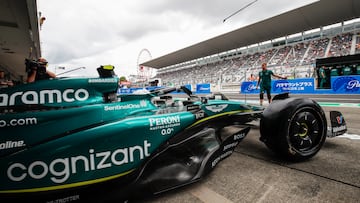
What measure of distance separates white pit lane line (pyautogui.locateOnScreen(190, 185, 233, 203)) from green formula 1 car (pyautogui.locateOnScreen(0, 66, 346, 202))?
0.12m

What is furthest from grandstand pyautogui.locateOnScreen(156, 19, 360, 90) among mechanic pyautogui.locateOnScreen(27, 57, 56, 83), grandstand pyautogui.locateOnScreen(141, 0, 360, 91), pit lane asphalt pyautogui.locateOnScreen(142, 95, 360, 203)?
mechanic pyautogui.locateOnScreen(27, 57, 56, 83)

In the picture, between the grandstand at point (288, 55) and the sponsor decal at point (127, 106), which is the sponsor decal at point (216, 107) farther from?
the grandstand at point (288, 55)

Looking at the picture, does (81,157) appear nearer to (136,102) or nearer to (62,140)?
(62,140)

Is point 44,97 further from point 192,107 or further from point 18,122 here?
point 192,107

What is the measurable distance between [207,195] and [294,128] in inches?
49.8

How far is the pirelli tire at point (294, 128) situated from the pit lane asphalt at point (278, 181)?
146 millimetres

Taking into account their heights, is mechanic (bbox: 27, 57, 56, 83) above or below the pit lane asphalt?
above

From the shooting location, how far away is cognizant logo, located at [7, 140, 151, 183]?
4.44ft

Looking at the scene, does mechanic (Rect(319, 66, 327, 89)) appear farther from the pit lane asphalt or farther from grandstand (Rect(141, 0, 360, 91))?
the pit lane asphalt

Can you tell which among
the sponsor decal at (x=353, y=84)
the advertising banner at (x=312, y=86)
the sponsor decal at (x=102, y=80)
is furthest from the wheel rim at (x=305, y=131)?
the sponsor decal at (x=353, y=84)

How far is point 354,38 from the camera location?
25156mm

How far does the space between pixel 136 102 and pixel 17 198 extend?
1.08 m

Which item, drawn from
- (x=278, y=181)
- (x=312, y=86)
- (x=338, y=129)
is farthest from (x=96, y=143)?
(x=312, y=86)

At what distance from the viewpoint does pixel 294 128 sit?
226 centimetres
